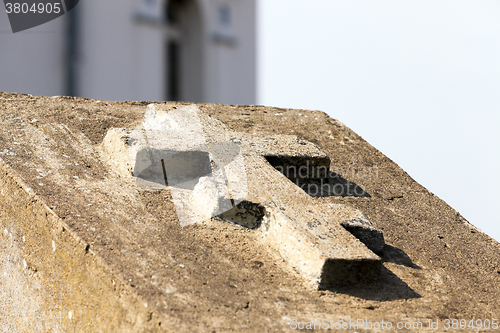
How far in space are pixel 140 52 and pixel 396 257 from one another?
18.3 ft

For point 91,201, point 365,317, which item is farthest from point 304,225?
point 91,201

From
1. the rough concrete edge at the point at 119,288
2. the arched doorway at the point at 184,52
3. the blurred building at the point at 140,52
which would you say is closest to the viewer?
the rough concrete edge at the point at 119,288

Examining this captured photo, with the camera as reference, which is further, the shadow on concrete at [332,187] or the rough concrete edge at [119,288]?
the shadow on concrete at [332,187]

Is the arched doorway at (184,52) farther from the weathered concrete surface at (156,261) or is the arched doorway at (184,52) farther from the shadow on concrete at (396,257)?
the shadow on concrete at (396,257)

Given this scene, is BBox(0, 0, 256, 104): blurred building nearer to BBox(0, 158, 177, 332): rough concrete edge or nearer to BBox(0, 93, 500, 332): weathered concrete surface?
BBox(0, 93, 500, 332): weathered concrete surface

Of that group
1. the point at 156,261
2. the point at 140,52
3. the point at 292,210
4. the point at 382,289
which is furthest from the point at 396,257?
the point at 140,52

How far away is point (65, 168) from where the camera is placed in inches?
90.7

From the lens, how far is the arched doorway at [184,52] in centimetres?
790

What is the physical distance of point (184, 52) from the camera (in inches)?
319

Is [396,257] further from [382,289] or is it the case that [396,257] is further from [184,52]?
[184,52]

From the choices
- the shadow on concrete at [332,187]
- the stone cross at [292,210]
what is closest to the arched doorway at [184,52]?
the stone cross at [292,210]

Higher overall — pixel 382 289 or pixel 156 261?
pixel 156 261

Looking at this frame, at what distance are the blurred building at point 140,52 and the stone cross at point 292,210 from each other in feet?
13.0

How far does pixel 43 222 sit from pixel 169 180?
679 millimetres
